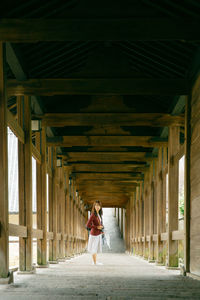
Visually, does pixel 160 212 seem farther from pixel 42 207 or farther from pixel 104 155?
pixel 42 207

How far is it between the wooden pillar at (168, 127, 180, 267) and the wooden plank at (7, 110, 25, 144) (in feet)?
9.53

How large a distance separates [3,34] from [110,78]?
7.12ft

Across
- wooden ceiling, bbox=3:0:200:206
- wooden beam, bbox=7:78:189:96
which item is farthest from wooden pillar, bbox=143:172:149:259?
wooden beam, bbox=7:78:189:96

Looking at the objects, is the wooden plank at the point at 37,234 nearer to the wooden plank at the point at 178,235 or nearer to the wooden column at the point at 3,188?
the wooden column at the point at 3,188

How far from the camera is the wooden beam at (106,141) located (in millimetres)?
9508

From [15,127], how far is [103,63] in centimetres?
170

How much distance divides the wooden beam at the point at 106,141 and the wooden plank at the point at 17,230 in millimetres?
3589

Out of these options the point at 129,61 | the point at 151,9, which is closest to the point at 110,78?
the point at 129,61

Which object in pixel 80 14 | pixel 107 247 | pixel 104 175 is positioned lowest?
pixel 107 247

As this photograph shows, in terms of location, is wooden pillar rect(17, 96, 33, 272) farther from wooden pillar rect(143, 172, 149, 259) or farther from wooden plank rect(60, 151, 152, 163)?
wooden pillar rect(143, 172, 149, 259)

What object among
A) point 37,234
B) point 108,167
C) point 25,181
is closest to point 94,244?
point 37,234

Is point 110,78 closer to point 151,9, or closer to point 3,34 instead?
point 151,9

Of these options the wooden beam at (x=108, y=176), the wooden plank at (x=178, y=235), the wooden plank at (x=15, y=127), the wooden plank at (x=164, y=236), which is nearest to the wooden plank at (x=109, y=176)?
the wooden beam at (x=108, y=176)

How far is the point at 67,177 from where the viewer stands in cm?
1399
